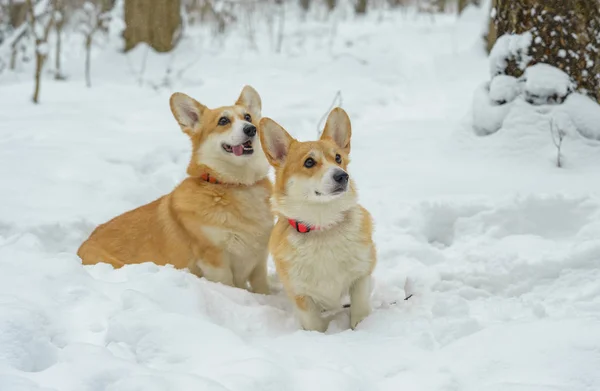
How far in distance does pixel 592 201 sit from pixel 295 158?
2.07m

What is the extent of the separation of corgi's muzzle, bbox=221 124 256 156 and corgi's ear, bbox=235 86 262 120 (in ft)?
1.25

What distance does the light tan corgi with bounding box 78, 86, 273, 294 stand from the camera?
11.9 feet

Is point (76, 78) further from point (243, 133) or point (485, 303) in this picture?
point (485, 303)

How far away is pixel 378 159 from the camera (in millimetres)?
5531

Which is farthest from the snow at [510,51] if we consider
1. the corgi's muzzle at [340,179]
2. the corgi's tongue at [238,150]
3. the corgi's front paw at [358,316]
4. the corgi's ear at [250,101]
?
the corgi's front paw at [358,316]

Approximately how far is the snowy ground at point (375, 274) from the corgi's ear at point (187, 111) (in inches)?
44.8

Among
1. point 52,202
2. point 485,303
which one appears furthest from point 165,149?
point 485,303

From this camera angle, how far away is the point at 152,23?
920cm

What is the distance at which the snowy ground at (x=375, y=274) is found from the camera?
2105 millimetres

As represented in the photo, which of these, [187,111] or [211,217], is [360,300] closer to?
[211,217]

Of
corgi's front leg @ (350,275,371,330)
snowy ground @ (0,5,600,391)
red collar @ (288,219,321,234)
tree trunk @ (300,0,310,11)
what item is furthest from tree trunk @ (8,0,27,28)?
corgi's front leg @ (350,275,371,330)

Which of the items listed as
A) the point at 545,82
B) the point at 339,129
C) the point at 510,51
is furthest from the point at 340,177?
the point at 510,51

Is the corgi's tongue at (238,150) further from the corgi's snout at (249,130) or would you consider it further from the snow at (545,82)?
the snow at (545,82)

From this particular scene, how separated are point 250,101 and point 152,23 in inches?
232
